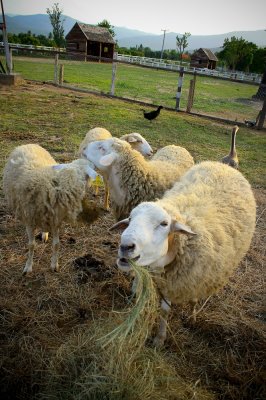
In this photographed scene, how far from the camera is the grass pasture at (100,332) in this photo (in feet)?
7.59

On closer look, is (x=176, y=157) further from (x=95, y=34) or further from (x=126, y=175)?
(x=95, y=34)

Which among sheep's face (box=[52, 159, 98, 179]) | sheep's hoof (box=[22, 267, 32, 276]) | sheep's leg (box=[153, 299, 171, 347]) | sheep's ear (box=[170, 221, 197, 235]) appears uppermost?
sheep's ear (box=[170, 221, 197, 235])

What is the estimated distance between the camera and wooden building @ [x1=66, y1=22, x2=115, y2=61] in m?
50.7

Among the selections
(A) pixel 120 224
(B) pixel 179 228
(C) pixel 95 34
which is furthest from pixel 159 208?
(C) pixel 95 34

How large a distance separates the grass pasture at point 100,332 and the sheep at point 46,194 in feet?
1.37

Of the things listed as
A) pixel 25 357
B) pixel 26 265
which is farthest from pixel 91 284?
pixel 25 357

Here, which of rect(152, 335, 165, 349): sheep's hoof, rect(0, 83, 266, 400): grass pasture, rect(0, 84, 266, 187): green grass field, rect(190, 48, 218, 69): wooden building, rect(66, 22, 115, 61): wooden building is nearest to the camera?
rect(0, 83, 266, 400): grass pasture

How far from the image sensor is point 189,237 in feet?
9.21

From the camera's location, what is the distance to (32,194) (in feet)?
11.9

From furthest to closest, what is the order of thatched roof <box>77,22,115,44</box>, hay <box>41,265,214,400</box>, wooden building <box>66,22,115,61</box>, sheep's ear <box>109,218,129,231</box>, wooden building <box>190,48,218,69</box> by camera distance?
wooden building <box>190,48,218,69</box>
wooden building <box>66,22,115,61</box>
thatched roof <box>77,22,115,44</box>
sheep's ear <box>109,218,129,231</box>
hay <box>41,265,214,400</box>

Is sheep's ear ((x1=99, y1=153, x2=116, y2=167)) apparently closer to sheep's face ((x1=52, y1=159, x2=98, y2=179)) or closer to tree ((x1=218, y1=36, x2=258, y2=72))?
sheep's face ((x1=52, y1=159, x2=98, y2=179))

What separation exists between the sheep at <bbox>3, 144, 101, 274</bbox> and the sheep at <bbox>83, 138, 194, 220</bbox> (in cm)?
39

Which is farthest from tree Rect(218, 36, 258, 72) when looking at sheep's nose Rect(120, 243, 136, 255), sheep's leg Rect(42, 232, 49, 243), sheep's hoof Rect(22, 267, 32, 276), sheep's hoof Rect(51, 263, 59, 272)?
sheep's nose Rect(120, 243, 136, 255)

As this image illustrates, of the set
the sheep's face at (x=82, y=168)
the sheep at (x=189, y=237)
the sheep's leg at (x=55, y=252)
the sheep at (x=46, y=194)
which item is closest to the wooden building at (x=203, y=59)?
the sheep's face at (x=82, y=168)
